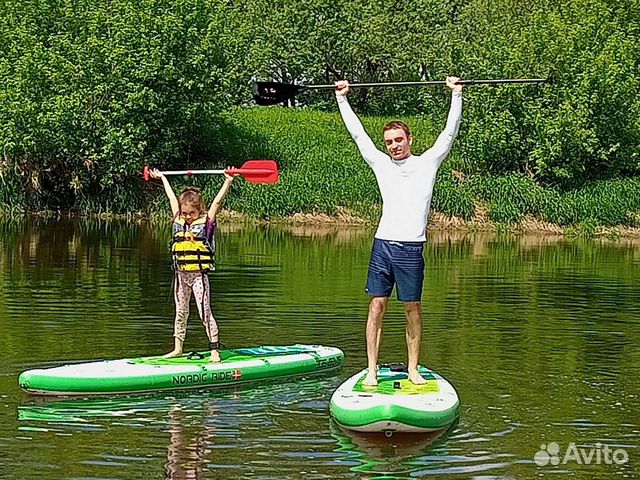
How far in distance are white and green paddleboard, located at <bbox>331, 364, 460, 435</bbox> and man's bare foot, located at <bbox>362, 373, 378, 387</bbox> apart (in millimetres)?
38

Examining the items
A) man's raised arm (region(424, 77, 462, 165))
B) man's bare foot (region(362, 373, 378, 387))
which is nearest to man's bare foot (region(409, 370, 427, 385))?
man's bare foot (region(362, 373, 378, 387))

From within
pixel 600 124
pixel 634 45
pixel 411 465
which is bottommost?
pixel 411 465

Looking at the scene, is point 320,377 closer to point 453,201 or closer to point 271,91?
point 271,91

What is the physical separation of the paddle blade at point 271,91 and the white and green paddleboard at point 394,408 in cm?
360

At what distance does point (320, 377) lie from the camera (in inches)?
475

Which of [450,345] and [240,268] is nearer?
[450,345]

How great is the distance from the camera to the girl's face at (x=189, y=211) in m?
11.6

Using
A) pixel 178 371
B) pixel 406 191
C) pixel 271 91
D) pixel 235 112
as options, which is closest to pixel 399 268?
pixel 406 191

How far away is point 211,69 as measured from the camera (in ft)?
136

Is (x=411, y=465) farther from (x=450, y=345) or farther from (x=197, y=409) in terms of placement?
(x=450, y=345)

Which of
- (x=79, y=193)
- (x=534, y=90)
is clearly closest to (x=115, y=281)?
(x=79, y=193)

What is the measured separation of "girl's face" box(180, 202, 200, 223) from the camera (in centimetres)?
1164

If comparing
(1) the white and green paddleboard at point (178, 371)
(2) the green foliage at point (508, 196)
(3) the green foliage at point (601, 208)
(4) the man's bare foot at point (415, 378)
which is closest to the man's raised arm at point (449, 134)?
(4) the man's bare foot at point (415, 378)

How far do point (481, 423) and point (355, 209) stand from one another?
28.0m
